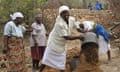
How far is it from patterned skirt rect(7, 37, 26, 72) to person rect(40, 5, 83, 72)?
2.04 feet

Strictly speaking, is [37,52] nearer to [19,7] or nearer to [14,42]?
[14,42]

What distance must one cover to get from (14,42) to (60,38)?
3.32 ft

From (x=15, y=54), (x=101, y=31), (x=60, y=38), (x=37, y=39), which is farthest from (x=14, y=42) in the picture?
(x=101, y=31)

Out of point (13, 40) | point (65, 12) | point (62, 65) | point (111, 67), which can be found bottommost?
point (111, 67)

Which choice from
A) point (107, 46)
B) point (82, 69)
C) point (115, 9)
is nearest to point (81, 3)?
point (115, 9)

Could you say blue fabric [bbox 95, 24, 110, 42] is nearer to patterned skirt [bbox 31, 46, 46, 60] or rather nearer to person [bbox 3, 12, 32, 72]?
patterned skirt [bbox 31, 46, 46, 60]

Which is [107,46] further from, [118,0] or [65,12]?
[118,0]

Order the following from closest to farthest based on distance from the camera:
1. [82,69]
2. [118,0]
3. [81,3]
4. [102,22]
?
[82,69] < [118,0] < [102,22] < [81,3]

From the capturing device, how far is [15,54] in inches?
259

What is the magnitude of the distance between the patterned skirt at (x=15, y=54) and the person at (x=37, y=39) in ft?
5.95

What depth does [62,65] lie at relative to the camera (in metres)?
6.20

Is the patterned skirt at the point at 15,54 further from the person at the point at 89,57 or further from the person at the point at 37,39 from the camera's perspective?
the person at the point at 89,57

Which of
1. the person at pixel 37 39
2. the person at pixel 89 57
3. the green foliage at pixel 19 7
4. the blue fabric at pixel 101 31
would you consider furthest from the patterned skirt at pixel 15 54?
the green foliage at pixel 19 7

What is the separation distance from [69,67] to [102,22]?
31.3 ft
